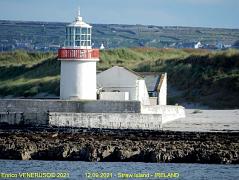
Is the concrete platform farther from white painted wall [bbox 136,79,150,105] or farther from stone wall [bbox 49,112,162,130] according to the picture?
white painted wall [bbox 136,79,150,105]

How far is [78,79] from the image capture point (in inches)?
1298

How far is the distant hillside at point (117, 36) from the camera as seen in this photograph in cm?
9138

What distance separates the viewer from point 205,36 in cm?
11212

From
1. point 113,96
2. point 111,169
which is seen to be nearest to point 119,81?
point 113,96

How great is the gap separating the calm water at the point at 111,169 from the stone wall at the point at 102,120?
542 centimetres

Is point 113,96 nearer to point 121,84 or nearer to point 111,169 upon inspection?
point 121,84

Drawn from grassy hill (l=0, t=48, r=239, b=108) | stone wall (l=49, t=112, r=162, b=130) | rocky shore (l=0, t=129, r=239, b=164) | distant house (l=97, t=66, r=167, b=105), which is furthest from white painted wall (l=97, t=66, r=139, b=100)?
grassy hill (l=0, t=48, r=239, b=108)

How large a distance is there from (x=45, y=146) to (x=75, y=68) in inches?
228

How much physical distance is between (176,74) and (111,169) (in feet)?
79.1

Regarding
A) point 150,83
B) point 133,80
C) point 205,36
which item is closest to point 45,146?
point 133,80

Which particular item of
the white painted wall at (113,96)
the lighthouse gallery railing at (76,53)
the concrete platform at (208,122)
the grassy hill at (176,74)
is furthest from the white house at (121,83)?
the grassy hill at (176,74)

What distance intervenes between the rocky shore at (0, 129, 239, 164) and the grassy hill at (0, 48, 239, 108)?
46.0ft

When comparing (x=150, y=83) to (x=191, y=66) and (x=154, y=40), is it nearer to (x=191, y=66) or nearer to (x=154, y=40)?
(x=191, y=66)

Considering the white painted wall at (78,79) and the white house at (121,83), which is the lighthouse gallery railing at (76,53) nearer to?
the white painted wall at (78,79)
